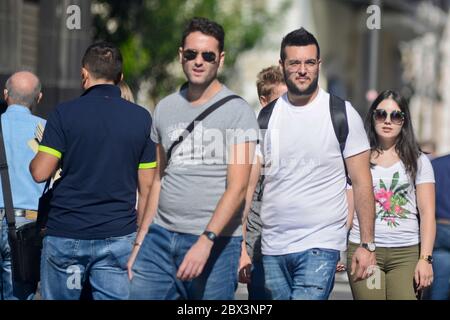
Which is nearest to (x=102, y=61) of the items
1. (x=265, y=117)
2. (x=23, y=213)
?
(x=265, y=117)

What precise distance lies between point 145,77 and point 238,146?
15723 mm

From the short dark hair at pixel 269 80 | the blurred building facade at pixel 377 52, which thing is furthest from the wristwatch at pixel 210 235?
the blurred building facade at pixel 377 52

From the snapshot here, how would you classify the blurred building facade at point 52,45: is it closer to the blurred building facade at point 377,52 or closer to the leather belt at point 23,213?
the leather belt at point 23,213

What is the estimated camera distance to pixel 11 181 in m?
7.13

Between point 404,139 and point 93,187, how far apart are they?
90.0 inches

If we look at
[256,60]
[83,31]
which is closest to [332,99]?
[83,31]

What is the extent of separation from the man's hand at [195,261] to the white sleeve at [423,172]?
2.21m

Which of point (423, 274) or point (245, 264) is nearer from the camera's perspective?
point (245, 264)

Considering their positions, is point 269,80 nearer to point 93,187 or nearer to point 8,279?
point 93,187

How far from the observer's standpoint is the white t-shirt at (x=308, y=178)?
6375 millimetres

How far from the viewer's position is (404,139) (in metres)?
A: 7.58

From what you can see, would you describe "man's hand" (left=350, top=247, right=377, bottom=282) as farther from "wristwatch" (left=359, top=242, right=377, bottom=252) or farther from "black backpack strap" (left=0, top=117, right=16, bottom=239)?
"black backpack strap" (left=0, top=117, right=16, bottom=239)

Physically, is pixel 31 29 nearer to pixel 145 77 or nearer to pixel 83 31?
pixel 145 77

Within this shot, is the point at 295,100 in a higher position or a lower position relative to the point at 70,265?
higher
